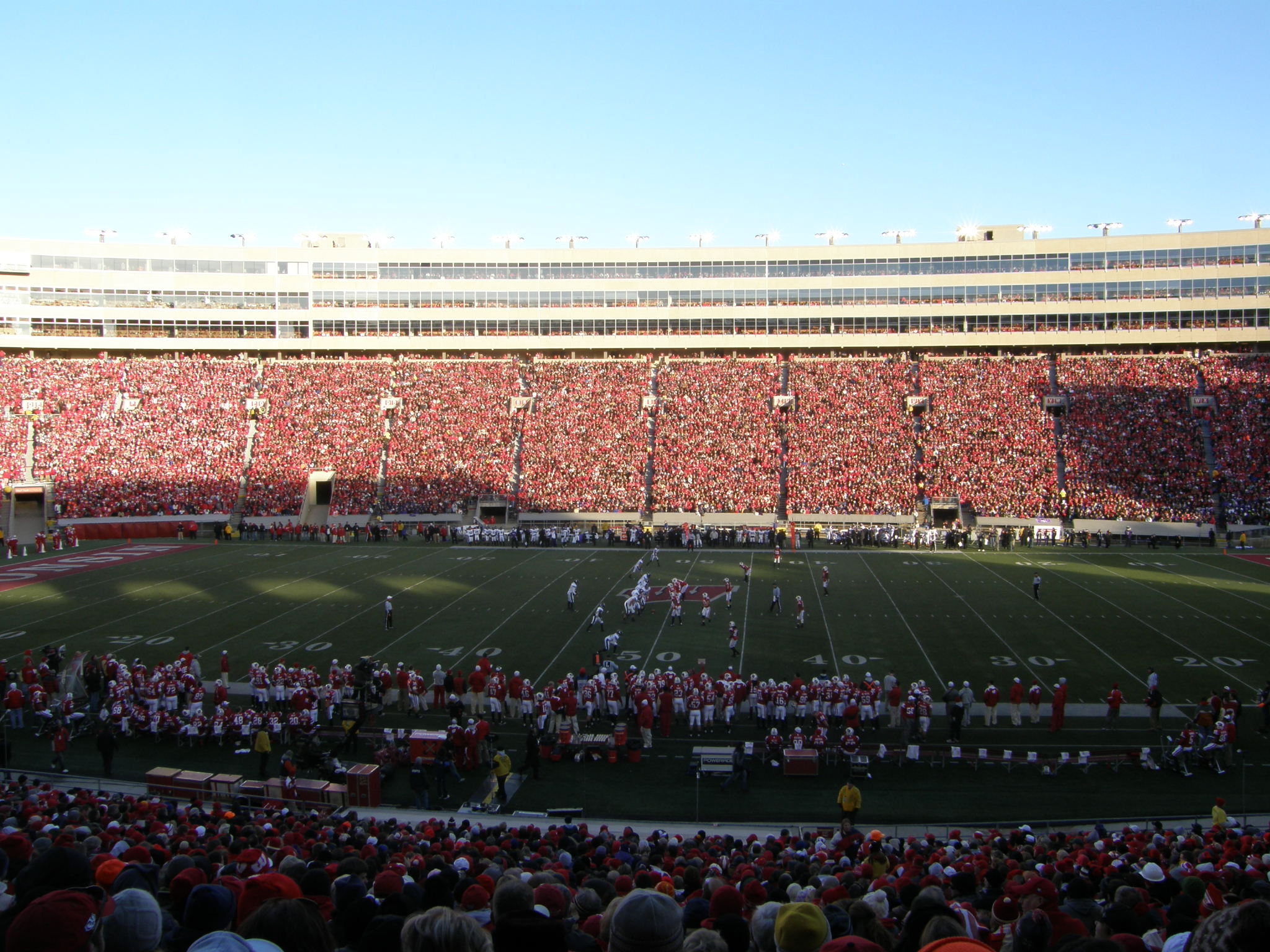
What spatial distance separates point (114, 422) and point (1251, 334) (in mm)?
63378

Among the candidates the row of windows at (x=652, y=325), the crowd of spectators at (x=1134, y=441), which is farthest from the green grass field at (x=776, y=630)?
the row of windows at (x=652, y=325)

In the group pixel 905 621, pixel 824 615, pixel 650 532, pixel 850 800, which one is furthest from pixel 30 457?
pixel 850 800

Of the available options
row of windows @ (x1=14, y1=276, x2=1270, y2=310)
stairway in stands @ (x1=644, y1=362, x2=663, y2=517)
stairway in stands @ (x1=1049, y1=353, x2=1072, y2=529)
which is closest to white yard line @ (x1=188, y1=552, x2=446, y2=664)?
stairway in stands @ (x1=644, y1=362, x2=663, y2=517)

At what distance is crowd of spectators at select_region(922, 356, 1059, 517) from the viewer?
139 ft

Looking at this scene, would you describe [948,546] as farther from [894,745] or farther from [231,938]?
[231,938]

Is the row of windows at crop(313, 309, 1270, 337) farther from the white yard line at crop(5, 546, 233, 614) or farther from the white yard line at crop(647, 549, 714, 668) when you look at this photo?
the white yard line at crop(647, 549, 714, 668)

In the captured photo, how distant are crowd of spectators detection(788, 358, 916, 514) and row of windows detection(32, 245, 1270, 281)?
7.40 metres

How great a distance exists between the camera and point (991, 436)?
45812 millimetres

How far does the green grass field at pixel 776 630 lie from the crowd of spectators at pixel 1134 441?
14.4ft

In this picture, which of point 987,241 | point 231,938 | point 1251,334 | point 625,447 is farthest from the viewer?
point 987,241

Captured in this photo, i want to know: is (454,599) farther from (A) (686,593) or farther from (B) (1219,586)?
(B) (1219,586)

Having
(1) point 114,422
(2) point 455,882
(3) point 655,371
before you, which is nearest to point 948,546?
(3) point 655,371

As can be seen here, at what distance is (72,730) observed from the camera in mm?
18859

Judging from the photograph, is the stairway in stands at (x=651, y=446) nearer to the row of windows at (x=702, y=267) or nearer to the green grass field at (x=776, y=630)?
the green grass field at (x=776, y=630)
